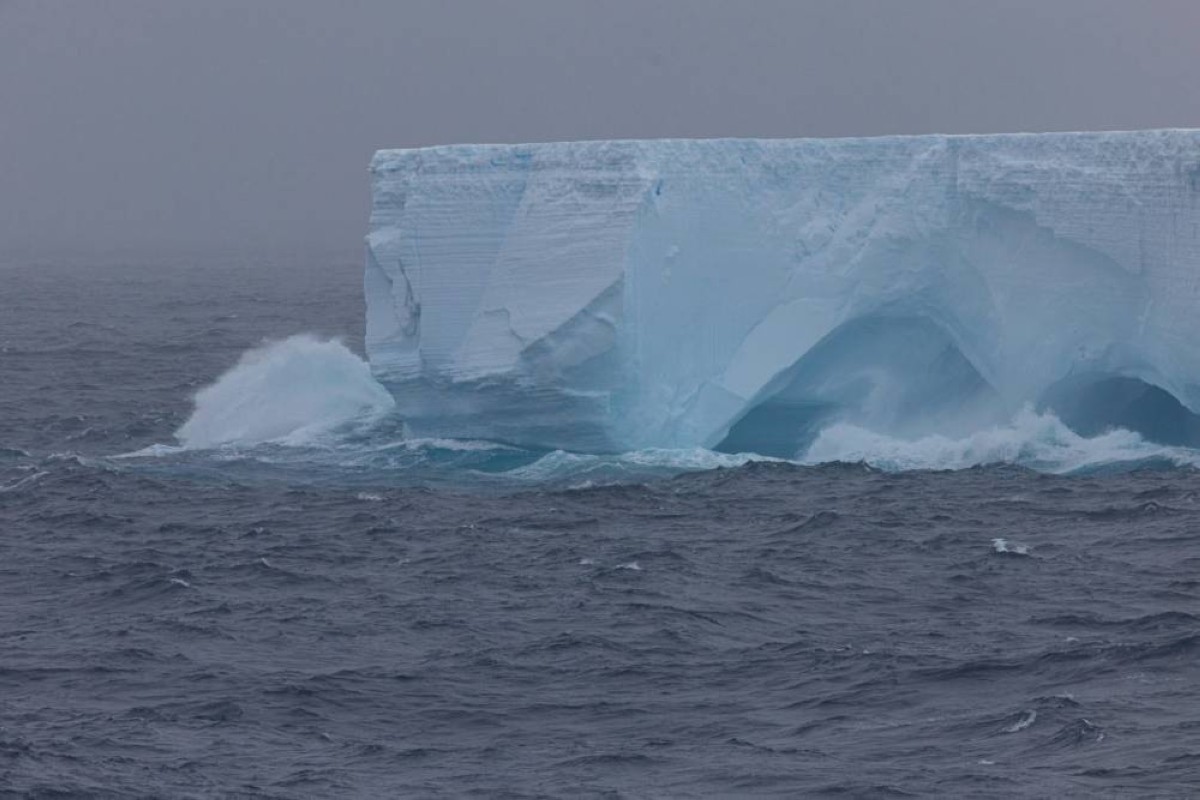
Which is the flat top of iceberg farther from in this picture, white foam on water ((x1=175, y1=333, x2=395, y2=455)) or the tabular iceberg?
white foam on water ((x1=175, y1=333, x2=395, y2=455))

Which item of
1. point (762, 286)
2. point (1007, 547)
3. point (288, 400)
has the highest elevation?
point (762, 286)

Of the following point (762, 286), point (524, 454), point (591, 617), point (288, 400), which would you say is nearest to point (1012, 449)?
point (762, 286)

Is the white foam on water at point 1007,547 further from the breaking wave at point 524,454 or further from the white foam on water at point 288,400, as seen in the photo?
the white foam on water at point 288,400

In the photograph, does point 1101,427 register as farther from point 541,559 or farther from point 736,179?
point 541,559

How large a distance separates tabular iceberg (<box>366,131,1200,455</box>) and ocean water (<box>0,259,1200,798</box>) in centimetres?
72

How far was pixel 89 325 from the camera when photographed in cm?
4162

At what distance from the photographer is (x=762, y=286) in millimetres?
19531

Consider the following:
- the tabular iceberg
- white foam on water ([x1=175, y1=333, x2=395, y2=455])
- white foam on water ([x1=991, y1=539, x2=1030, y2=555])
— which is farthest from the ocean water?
the tabular iceberg

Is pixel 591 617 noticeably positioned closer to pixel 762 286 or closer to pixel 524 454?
pixel 524 454

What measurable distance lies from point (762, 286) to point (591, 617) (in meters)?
7.55

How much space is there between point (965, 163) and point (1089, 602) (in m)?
7.39

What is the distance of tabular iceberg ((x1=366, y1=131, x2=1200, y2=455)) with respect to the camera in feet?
60.0

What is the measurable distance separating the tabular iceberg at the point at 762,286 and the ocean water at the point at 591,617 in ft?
2.37

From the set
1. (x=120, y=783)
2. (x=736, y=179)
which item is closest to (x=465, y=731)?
(x=120, y=783)
